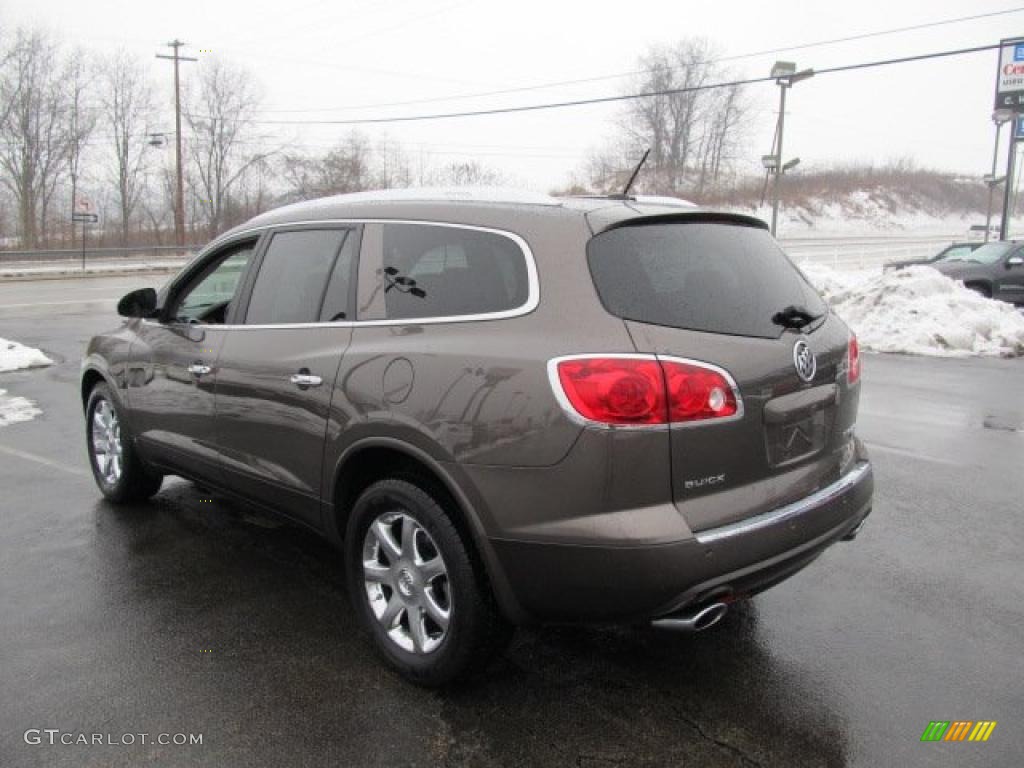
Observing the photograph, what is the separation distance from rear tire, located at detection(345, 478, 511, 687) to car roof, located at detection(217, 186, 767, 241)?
1.05 meters

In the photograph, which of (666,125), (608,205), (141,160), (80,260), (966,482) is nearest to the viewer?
(608,205)

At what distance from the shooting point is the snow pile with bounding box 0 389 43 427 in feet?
24.8

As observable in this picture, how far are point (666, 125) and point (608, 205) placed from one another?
7160 centimetres

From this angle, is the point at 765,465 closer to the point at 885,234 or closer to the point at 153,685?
the point at 153,685

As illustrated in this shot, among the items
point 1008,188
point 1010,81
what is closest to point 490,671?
point 1010,81

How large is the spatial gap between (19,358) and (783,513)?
1092 cm

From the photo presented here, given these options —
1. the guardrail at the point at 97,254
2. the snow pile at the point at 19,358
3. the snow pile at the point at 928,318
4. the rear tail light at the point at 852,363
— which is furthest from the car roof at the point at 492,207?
the guardrail at the point at 97,254

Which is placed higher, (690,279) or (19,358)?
(690,279)

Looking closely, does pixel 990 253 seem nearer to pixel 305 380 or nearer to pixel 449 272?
pixel 449 272

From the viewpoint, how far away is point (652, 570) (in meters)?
2.50

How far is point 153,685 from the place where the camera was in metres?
3.10

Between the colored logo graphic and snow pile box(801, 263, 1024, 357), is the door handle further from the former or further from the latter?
snow pile box(801, 263, 1024, 357)

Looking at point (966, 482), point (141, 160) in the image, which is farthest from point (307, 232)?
point (141, 160)

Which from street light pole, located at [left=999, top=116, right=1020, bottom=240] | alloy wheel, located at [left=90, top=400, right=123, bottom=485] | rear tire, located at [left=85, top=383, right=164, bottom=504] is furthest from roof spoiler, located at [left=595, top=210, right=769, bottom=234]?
street light pole, located at [left=999, top=116, right=1020, bottom=240]
